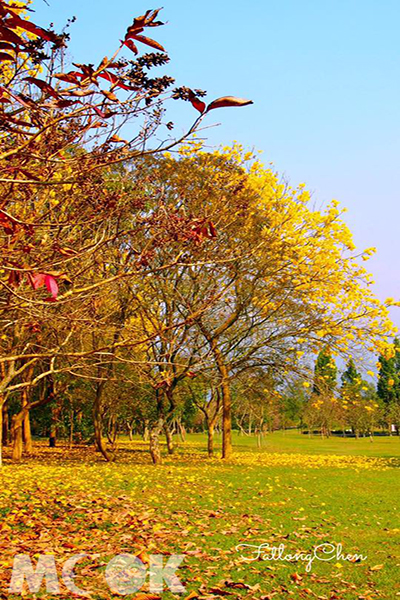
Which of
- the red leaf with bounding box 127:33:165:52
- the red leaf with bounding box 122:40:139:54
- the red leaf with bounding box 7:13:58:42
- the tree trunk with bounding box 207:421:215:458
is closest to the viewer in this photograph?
the red leaf with bounding box 7:13:58:42

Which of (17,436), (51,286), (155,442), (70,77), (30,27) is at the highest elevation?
(70,77)

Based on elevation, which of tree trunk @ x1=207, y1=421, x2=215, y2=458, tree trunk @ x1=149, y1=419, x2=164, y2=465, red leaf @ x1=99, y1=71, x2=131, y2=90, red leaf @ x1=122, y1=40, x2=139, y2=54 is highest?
red leaf @ x1=122, y1=40, x2=139, y2=54

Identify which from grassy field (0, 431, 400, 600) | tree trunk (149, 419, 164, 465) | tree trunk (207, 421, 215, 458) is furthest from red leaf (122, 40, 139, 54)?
tree trunk (207, 421, 215, 458)

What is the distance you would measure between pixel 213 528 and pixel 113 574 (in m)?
2.39

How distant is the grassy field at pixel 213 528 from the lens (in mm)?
4875

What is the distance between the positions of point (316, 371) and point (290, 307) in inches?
94.5

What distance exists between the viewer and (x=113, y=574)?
4836 mm

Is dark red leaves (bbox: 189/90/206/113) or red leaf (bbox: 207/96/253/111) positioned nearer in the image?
red leaf (bbox: 207/96/253/111)

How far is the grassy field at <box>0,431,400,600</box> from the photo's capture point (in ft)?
16.0

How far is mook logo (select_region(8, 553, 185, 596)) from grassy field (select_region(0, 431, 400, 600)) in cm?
8

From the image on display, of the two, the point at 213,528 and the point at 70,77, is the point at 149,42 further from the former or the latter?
the point at 213,528

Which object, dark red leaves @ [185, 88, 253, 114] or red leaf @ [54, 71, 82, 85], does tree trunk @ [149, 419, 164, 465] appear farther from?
dark red leaves @ [185, 88, 253, 114]

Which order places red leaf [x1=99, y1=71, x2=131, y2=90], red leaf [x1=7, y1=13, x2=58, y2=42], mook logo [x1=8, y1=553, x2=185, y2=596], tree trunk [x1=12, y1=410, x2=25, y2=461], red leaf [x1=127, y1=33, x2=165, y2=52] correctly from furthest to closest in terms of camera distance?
tree trunk [x1=12, y1=410, x2=25, y2=461]
mook logo [x1=8, y1=553, x2=185, y2=596]
red leaf [x1=99, y1=71, x2=131, y2=90]
red leaf [x1=127, y1=33, x2=165, y2=52]
red leaf [x1=7, y1=13, x2=58, y2=42]

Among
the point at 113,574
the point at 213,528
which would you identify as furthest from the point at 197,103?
the point at 213,528
